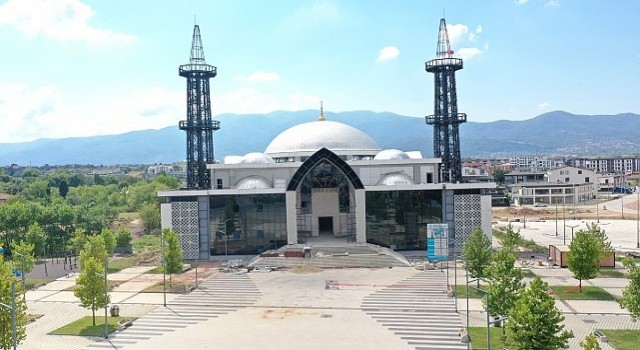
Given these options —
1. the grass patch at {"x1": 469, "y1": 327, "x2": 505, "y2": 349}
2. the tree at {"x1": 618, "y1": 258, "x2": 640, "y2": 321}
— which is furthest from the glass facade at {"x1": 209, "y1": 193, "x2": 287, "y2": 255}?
the tree at {"x1": 618, "y1": 258, "x2": 640, "y2": 321}

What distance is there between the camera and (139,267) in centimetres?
5362

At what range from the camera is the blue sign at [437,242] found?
163ft

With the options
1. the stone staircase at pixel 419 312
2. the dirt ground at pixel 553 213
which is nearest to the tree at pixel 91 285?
the stone staircase at pixel 419 312

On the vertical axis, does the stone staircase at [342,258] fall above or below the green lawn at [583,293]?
above

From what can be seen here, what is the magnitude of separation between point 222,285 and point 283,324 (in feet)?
40.9

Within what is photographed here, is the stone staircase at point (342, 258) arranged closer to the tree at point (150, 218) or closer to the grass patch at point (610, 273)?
the grass patch at point (610, 273)

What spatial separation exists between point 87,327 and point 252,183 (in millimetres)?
27160

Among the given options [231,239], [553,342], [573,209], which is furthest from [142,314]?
[573,209]

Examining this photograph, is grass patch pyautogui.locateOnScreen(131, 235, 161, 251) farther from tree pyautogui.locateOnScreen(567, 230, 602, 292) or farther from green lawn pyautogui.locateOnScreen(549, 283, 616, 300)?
tree pyautogui.locateOnScreen(567, 230, 602, 292)

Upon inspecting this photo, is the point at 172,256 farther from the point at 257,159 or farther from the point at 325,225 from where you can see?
the point at 257,159

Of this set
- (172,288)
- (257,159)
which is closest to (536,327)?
(172,288)

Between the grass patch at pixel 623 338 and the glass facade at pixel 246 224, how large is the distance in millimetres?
32611

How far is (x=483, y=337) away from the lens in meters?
28.6

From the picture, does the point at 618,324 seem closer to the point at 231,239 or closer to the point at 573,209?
the point at 231,239
